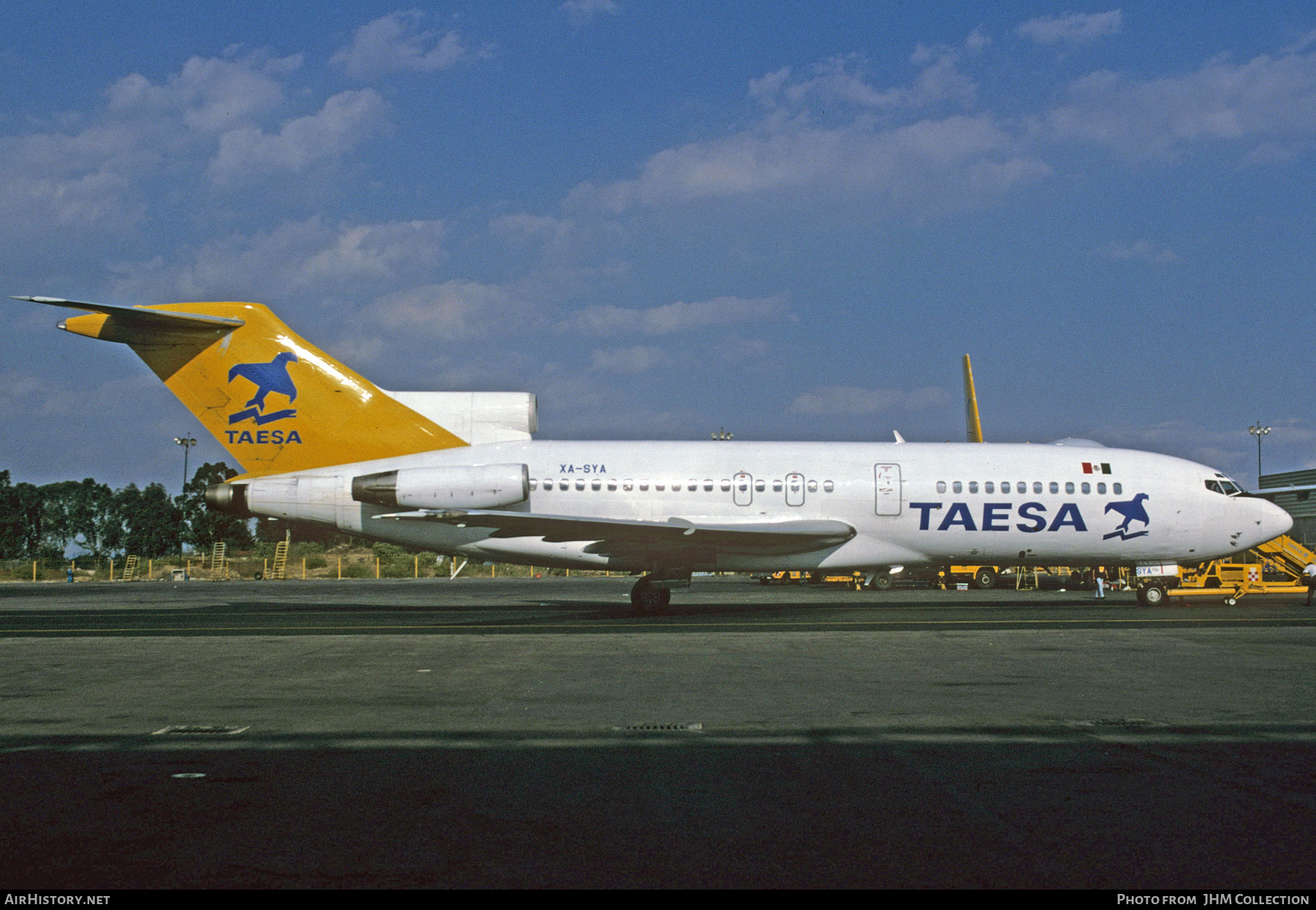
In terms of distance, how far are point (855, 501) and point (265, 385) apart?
13.1 meters

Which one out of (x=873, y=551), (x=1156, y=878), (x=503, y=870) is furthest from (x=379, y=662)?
(x=873, y=551)

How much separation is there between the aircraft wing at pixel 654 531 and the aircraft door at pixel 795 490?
46 cm

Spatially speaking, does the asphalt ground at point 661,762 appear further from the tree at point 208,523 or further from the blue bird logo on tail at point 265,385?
the tree at point 208,523

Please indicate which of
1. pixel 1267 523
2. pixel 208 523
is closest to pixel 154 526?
pixel 208 523

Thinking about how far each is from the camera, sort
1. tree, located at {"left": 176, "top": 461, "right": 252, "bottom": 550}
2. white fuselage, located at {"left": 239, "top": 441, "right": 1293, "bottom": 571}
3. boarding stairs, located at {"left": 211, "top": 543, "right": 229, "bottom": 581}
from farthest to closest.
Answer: tree, located at {"left": 176, "top": 461, "right": 252, "bottom": 550}, boarding stairs, located at {"left": 211, "top": 543, "right": 229, "bottom": 581}, white fuselage, located at {"left": 239, "top": 441, "right": 1293, "bottom": 571}

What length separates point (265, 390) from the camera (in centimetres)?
2098

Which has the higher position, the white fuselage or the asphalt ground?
the white fuselage

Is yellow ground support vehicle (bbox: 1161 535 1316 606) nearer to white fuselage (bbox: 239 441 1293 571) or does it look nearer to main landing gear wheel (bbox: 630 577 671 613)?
white fuselage (bbox: 239 441 1293 571)

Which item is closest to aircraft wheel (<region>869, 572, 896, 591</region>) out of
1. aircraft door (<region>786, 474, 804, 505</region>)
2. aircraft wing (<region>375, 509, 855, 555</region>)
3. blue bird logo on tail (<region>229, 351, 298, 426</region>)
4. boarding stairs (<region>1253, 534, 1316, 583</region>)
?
boarding stairs (<region>1253, 534, 1316, 583</region>)

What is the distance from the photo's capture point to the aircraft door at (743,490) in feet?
69.9

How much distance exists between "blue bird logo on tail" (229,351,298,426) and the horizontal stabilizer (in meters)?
1.00

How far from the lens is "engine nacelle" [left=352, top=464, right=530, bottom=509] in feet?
65.8

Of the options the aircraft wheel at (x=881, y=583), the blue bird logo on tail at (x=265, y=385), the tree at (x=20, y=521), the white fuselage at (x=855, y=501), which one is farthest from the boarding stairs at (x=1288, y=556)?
the tree at (x=20, y=521)

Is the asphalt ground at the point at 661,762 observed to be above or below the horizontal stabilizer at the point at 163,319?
below
